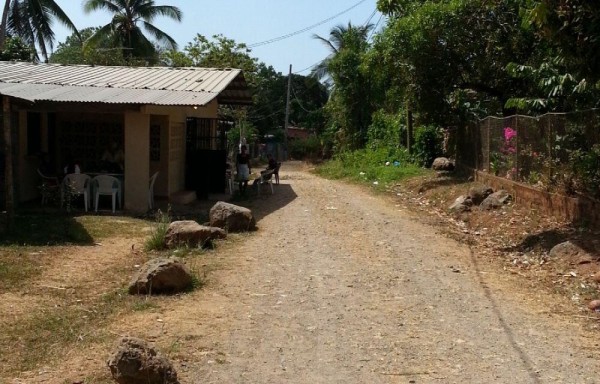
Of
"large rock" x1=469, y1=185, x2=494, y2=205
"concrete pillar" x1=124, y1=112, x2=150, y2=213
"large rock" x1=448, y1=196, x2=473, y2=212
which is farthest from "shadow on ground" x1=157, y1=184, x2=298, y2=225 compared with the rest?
"large rock" x1=469, y1=185, x2=494, y2=205

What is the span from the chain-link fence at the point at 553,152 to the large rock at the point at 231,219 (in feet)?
17.4

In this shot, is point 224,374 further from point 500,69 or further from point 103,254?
point 500,69

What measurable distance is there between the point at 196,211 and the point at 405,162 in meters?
12.1

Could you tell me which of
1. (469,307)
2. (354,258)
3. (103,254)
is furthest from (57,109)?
(469,307)

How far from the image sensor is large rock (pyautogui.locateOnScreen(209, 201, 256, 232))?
1220cm

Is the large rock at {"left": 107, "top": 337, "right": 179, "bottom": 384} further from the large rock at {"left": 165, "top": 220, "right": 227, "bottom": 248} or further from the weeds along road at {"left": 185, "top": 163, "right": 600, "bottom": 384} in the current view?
the large rock at {"left": 165, "top": 220, "right": 227, "bottom": 248}

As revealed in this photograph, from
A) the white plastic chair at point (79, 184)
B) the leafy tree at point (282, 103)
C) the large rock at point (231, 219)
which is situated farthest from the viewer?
the leafy tree at point (282, 103)

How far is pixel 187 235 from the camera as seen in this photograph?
1050 cm

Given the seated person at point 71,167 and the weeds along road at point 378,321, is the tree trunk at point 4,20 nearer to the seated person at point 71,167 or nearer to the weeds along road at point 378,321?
the seated person at point 71,167

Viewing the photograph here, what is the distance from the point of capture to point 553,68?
48.1 ft

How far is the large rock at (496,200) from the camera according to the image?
13.9 m

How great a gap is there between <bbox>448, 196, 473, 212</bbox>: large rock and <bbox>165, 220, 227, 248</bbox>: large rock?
640 cm

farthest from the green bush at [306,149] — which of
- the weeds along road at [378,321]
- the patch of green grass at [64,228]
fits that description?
the weeds along road at [378,321]

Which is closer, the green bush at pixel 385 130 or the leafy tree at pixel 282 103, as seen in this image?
the green bush at pixel 385 130
